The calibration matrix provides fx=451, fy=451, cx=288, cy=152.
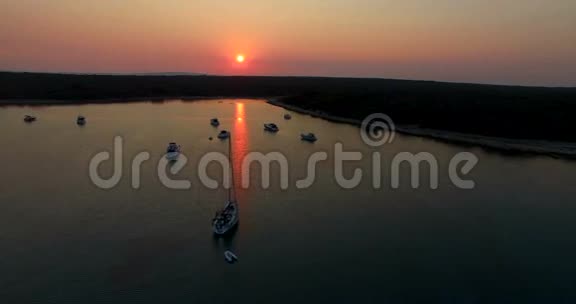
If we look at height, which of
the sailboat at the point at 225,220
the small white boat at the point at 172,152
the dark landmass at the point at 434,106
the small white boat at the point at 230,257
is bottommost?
the small white boat at the point at 230,257

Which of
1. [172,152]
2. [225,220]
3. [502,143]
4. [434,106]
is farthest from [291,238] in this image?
[434,106]

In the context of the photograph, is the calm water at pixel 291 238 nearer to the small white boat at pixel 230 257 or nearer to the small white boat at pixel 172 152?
the small white boat at pixel 230 257

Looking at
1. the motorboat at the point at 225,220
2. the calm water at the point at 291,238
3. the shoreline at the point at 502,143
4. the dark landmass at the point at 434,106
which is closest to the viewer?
the calm water at the point at 291,238

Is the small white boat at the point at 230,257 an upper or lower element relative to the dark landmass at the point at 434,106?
lower

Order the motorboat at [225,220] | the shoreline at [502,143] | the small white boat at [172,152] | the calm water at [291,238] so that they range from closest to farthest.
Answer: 1. the calm water at [291,238]
2. the motorboat at [225,220]
3. the small white boat at [172,152]
4. the shoreline at [502,143]

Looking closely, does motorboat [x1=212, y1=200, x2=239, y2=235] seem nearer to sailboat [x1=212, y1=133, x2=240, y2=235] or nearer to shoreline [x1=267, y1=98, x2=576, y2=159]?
sailboat [x1=212, y1=133, x2=240, y2=235]

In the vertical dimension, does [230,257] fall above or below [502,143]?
below

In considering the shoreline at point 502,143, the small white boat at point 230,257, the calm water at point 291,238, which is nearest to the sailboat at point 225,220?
the calm water at point 291,238

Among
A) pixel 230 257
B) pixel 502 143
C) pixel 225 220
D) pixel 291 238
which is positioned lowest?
pixel 230 257

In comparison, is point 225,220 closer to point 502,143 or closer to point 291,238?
point 291,238
